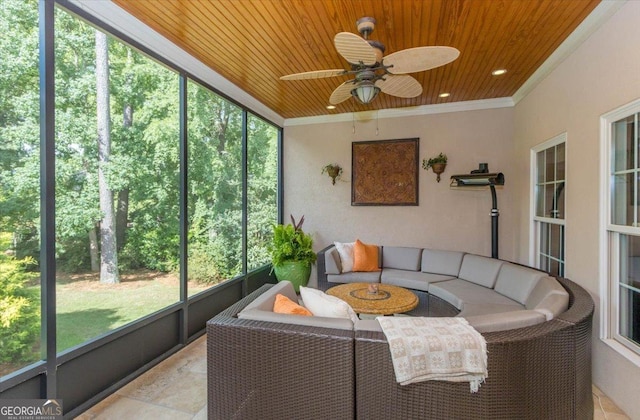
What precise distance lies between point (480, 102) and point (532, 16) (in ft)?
7.27

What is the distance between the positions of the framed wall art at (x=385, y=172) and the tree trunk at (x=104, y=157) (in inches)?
138

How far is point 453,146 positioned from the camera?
4.56m

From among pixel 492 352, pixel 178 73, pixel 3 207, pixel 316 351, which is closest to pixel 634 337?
pixel 492 352

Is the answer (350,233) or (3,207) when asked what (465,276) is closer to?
(350,233)

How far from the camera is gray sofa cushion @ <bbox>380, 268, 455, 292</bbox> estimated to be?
147 inches

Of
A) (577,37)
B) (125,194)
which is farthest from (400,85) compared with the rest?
(125,194)

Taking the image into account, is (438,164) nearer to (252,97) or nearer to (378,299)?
(378,299)

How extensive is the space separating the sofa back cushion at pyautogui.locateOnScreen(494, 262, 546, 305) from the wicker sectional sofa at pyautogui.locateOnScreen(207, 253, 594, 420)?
1.06 meters

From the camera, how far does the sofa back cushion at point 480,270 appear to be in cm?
342

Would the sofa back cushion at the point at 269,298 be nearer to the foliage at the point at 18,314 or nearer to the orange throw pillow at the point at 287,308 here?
the orange throw pillow at the point at 287,308

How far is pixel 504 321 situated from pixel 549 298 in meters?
0.75

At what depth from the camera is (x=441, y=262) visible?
4141mm

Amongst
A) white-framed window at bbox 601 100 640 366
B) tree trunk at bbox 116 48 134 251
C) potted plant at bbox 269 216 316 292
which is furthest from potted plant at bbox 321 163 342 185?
white-framed window at bbox 601 100 640 366

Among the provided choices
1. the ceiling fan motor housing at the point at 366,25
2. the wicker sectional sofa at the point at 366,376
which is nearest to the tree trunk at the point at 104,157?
the wicker sectional sofa at the point at 366,376
